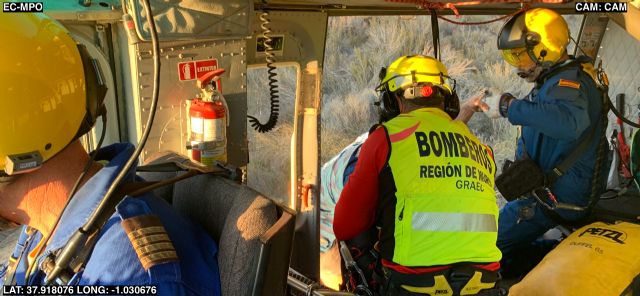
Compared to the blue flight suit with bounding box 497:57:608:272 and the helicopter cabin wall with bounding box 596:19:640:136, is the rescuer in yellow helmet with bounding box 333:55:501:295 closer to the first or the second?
the blue flight suit with bounding box 497:57:608:272

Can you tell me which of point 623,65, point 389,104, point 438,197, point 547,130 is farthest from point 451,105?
point 623,65

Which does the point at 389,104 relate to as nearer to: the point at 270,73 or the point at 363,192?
the point at 363,192

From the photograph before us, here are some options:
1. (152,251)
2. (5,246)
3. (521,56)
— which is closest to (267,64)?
(521,56)

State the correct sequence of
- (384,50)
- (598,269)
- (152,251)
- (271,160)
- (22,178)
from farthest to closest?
(384,50)
(271,160)
(598,269)
(22,178)
(152,251)

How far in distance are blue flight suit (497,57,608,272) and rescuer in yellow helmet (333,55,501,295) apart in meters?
0.96

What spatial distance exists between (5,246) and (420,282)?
13.0 feet

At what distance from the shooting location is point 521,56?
375 cm

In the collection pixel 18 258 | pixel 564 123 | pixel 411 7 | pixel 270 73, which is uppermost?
pixel 411 7

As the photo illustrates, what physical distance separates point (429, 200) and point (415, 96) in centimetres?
57

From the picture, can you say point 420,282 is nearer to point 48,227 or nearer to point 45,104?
point 48,227

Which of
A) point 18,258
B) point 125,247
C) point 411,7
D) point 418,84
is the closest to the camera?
point 125,247

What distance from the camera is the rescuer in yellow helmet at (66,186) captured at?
134 centimetres

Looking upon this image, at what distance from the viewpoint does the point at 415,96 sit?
2791 millimetres

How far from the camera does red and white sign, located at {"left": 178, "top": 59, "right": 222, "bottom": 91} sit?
2.72 metres
